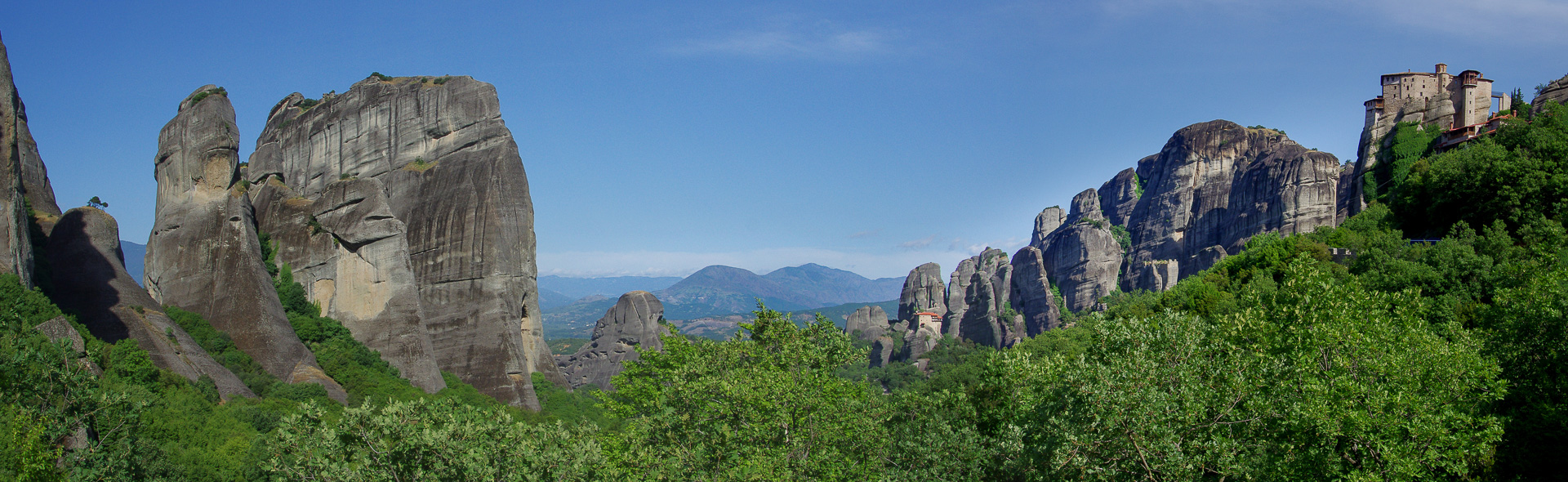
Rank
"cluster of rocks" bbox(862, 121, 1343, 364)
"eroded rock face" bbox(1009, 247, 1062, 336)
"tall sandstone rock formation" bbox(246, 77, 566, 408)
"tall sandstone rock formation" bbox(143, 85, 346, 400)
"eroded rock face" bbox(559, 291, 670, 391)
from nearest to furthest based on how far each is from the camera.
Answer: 1. "tall sandstone rock formation" bbox(143, 85, 346, 400)
2. "tall sandstone rock formation" bbox(246, 77, 566, 408)
3. "eroded rock face" bbox(559, 291, 670, 391)
4. "cluster of rocks" bbox(862, 121, 1343, 364)
5. "eroded rock face" bbox(1009, 247, 1062, 336)

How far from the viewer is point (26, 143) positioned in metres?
45.2

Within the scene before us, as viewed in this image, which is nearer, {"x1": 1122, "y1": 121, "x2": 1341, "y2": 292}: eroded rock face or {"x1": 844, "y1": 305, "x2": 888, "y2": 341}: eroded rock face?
{"x1": 1122, "y1": 121, "x2": 1341, "y2": 292}: eroded rock face

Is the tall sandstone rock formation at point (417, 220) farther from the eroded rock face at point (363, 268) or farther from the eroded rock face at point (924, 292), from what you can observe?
the eroded rock face at point (924, 292)

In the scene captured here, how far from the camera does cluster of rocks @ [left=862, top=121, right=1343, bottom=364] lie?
129 m

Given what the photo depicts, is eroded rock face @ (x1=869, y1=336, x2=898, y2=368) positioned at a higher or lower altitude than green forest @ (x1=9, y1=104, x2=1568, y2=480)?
lower

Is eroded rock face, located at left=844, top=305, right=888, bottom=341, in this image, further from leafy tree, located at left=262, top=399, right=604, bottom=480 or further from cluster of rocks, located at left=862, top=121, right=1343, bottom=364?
leafy tree, located at left=262, top=399, right=604, bottom=480

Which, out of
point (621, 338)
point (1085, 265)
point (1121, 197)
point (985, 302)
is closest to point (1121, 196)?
point (1121, 197)

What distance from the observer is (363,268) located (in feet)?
181

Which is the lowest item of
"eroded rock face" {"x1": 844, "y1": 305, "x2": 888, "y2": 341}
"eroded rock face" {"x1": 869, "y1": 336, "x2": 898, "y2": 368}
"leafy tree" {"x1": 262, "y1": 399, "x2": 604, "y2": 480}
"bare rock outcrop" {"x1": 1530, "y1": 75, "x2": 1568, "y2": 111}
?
"eroded rock face" {"x1": 869, "y1": 336, "x2": 898, "y2": 368}

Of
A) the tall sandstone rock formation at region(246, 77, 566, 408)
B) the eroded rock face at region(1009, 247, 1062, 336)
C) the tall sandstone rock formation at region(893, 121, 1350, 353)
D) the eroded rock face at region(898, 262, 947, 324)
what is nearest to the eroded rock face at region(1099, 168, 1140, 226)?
the tall sandstone rock formation at region(893, 121, 1350, 353)

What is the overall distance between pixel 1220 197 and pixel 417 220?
12008cm

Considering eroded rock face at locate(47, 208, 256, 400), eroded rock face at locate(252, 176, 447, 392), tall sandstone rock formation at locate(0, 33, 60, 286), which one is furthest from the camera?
eroded rock face at locate(252, 176, 447, 392)

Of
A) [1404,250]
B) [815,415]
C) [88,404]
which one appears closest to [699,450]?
[815,415]

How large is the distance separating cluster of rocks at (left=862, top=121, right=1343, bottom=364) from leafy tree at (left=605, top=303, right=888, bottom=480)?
341 feet
